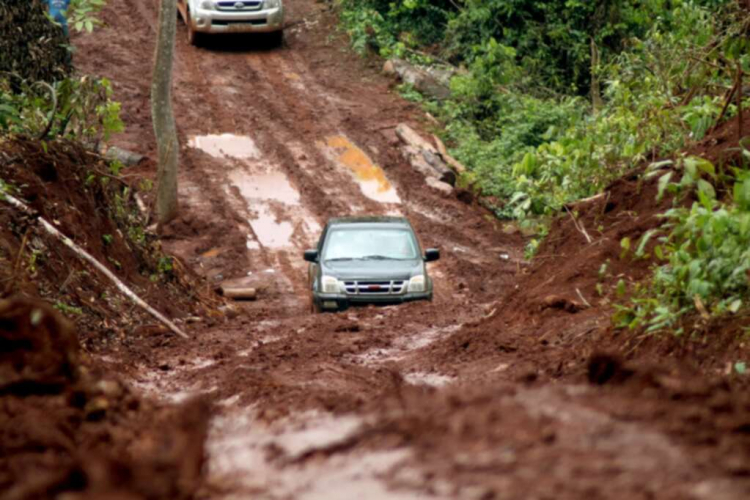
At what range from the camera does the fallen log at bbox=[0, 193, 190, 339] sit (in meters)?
13.2

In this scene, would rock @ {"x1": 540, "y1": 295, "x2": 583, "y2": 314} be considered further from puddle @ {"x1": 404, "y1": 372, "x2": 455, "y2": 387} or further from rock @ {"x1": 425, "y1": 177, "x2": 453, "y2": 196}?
rock @ {"x1": 425, "y1": 177, "x2": 453, "y2": 196}

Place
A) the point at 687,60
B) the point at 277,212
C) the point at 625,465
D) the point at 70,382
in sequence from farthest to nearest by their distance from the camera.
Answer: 1. the point at 277,212
2. the point at 687,60
3. the point at 70,382
4. the point at 625,465

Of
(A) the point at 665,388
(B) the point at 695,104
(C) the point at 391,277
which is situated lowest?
(C) the point at 391,277

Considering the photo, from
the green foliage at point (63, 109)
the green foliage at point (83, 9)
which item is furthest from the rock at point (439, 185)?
the green foliage at point (83, 9)

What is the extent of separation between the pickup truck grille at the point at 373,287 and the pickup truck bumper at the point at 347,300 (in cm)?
6

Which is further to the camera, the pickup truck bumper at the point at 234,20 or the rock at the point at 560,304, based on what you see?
the pickup truck bumper at the point at 234,20

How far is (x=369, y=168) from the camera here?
28219 millimetres

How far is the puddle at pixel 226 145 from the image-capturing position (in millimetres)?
28344

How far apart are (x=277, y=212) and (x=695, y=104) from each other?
12.9 metres

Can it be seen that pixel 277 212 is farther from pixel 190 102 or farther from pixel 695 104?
pixel 695 104

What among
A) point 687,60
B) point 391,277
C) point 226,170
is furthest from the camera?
point 226,170

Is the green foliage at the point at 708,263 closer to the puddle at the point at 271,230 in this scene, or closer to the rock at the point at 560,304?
the rock at the point at 560,304

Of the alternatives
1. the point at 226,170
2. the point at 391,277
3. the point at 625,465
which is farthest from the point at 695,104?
the point at 226,170

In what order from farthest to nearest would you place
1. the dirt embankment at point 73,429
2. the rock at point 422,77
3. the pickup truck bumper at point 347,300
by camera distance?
the rock at point 422,77
the pickup truck bumper at point 347,300
the dirt embankment at point 73,429
